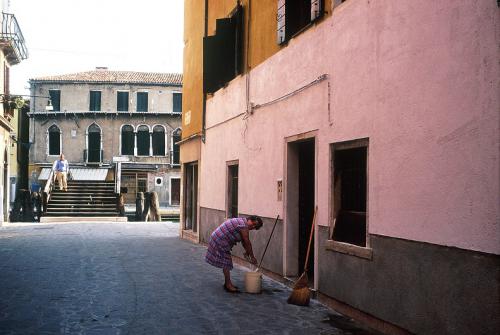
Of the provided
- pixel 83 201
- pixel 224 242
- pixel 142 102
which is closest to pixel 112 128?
pixel 142 102

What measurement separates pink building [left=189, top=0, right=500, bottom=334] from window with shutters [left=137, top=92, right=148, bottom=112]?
124 feet

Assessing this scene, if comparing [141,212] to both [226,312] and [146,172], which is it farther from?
[226,312]

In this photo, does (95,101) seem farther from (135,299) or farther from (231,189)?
(135,299)

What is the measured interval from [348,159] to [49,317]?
13.9 feet

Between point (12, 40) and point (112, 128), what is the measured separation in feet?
71.8

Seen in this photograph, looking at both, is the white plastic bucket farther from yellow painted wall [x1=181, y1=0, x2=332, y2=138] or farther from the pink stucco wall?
yellow painted wall [x1=181, y1=0, x2=332, y2=138]

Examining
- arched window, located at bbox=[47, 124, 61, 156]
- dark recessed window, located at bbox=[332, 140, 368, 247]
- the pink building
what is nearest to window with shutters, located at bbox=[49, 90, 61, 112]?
arched window, located at bbox=[47, 124, 61, 156]

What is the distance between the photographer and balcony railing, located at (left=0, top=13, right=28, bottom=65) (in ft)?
Answer: 83.0

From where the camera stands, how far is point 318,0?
8648mm

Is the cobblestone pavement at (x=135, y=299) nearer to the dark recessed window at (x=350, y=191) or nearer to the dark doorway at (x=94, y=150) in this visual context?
the dark recessed window at (x=350, y=191)

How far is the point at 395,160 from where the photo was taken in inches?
253

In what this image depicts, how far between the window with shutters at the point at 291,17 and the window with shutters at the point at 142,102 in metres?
38.3

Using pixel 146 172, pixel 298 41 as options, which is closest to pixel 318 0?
pixel 298 41

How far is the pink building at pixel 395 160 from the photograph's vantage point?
16.4 ft
